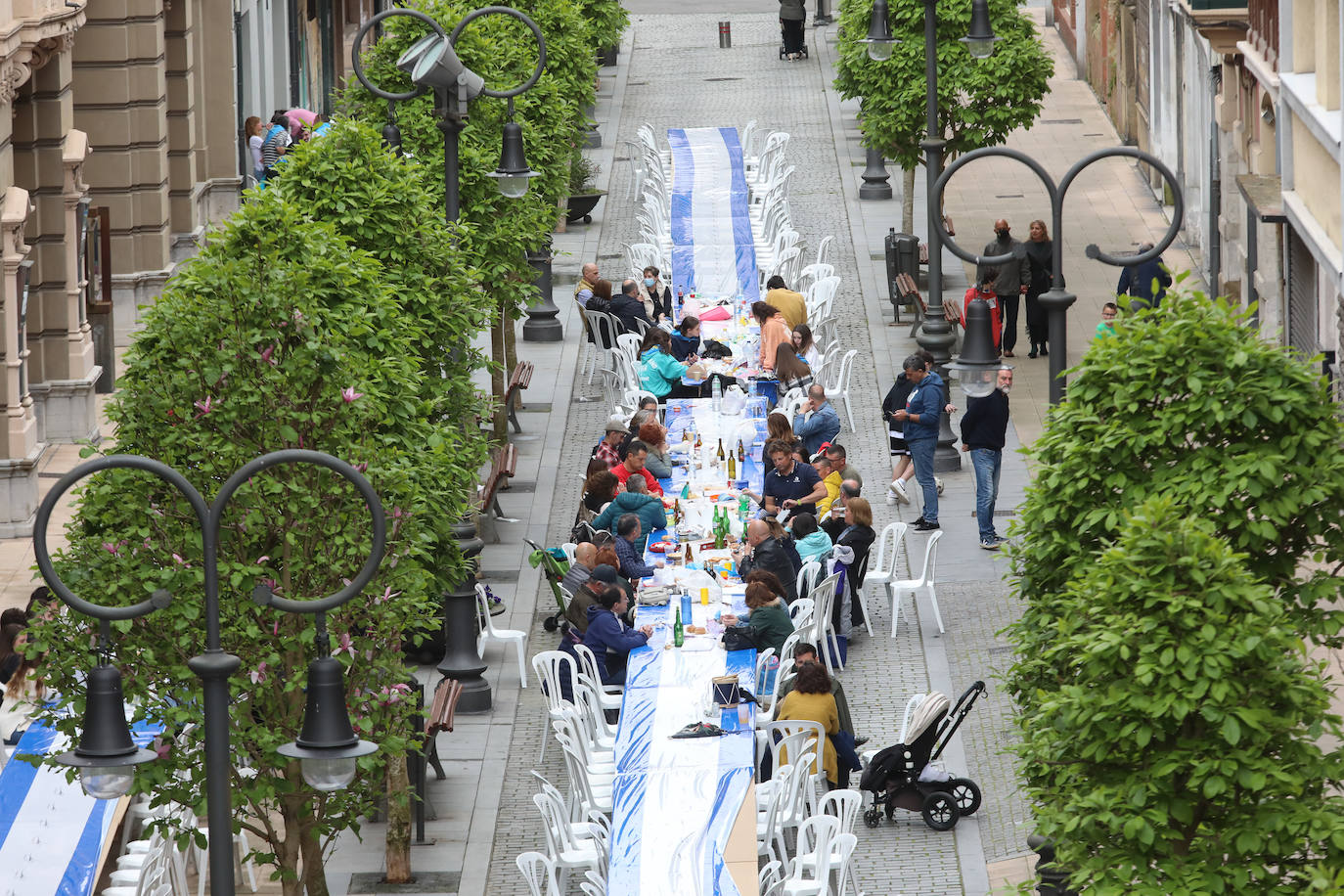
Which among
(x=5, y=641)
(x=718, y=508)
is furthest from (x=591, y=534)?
(x=5, y=641)

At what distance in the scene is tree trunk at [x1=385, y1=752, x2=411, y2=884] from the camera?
14625mm

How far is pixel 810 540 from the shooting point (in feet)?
61.2

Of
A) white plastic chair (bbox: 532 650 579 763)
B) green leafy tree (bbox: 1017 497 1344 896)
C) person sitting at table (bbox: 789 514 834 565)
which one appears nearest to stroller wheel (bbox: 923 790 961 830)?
white plastic chair (bbox: 532 650 579 763)

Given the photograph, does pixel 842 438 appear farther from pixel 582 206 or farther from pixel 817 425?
pixel 582 206

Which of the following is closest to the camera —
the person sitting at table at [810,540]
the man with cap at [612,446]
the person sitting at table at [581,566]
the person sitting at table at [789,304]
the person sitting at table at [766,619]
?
the person sitting at table at [766,619]

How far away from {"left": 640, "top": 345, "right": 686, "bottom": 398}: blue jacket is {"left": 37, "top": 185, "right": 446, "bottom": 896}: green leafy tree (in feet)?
36.8

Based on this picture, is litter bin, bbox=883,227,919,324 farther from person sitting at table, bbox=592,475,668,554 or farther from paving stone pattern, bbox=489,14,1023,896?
person sitting at table, bbox=592,475,668,554

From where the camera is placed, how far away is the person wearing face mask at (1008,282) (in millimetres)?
25797

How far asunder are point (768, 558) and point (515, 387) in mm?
6733

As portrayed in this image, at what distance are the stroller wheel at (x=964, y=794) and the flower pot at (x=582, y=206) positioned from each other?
18702 millimetres

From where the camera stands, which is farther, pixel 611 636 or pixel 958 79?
pixel 958 79

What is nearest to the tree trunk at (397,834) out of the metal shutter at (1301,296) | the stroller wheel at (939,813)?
the stroller wheel at (939,813)

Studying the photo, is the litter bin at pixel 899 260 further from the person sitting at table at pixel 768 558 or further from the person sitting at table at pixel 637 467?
the person sitting at table at pixel 768 558

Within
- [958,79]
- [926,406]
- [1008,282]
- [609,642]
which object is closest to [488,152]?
[926,406]
